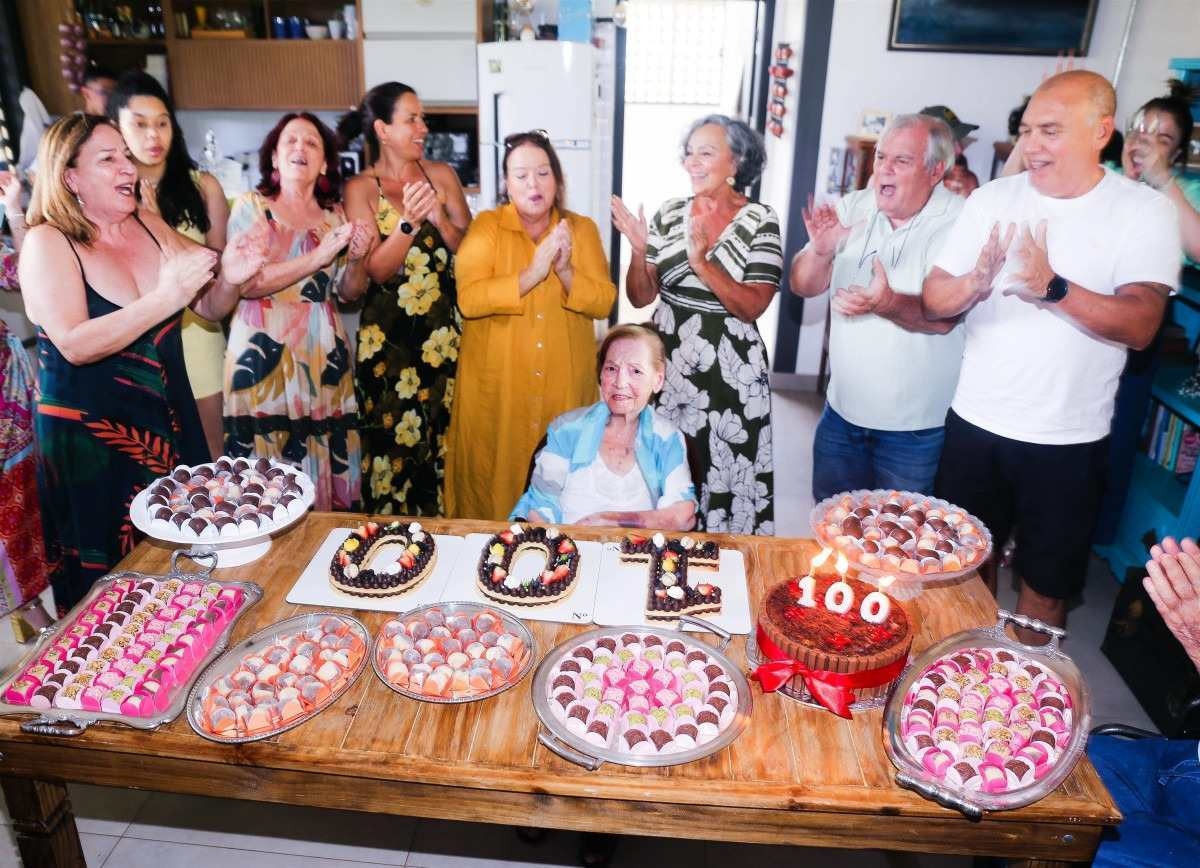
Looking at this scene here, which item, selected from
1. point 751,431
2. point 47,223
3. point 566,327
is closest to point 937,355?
point 751,431

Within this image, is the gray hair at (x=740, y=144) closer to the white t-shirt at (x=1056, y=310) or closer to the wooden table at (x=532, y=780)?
the white t-shirt at (x=1056, y=310)

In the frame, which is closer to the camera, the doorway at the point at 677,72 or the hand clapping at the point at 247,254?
the hand clapping at the point at 247,254

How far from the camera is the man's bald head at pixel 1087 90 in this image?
2184 mm

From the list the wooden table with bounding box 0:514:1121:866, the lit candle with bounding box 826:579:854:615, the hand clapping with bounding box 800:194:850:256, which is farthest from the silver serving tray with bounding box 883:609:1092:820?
the hand clapping with bounding box 800:194:850:256

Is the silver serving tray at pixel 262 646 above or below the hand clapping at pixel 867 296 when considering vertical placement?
below

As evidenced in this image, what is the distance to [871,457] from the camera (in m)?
2.80

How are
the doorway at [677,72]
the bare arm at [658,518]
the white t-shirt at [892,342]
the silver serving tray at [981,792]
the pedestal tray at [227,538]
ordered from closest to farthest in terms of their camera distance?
the silver serving tray at [981,792], the pedestal tray at [227,538], the bare arm at [658,518], the white t-shirt at [892,342], the doorway at [677,72]

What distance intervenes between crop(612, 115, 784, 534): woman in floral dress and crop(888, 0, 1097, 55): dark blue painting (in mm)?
1851

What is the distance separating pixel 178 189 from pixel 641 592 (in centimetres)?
208

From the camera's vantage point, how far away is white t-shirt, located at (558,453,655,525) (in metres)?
2.34

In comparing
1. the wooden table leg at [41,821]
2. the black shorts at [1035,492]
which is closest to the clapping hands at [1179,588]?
the black shorts at [1035,492]

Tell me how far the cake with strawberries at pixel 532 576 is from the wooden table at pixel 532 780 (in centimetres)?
26

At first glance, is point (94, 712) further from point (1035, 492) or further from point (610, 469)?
point (1035, 492)

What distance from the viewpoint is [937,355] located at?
8.60 ft
